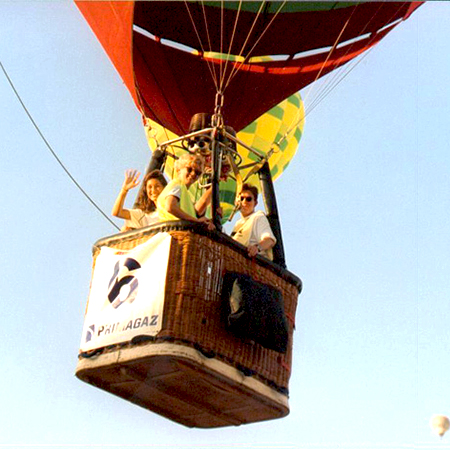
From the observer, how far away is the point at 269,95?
8672mm

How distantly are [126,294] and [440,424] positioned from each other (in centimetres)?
286

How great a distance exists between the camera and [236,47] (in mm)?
8750

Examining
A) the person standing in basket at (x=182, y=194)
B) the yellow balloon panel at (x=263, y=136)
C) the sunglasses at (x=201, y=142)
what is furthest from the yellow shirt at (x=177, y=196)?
the yellow balloon panel at (x=263, y=136)

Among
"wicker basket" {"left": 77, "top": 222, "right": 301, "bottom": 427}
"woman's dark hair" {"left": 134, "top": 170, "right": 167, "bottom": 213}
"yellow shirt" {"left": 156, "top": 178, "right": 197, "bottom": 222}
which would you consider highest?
"woman's dark hair" {"left": 134, "top": 170, "right": 167, "bottom": 213}

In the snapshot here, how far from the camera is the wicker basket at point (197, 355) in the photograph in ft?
21.2

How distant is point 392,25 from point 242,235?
2515mm

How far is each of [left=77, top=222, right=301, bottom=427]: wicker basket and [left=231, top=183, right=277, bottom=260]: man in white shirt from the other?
0.46ft

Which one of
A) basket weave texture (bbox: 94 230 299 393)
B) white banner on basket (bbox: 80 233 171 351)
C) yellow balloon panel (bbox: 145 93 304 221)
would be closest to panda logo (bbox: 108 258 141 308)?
white banner on basket (bbox: 80 233 171 351)

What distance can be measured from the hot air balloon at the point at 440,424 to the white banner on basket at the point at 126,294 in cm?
265

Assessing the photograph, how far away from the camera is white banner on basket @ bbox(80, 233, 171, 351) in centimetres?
656

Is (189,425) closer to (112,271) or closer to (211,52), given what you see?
(112,271)

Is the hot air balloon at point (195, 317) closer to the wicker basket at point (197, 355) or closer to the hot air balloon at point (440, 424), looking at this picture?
the wicker basket at point (197, 355)

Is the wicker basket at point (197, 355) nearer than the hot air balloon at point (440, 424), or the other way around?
the wicker basket at point (197, 355)

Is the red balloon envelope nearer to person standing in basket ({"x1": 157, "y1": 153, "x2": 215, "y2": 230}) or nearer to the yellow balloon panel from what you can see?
person standing in basket ({"x1": 157, "y1": 153, "x2": 215, "y2": 230})
